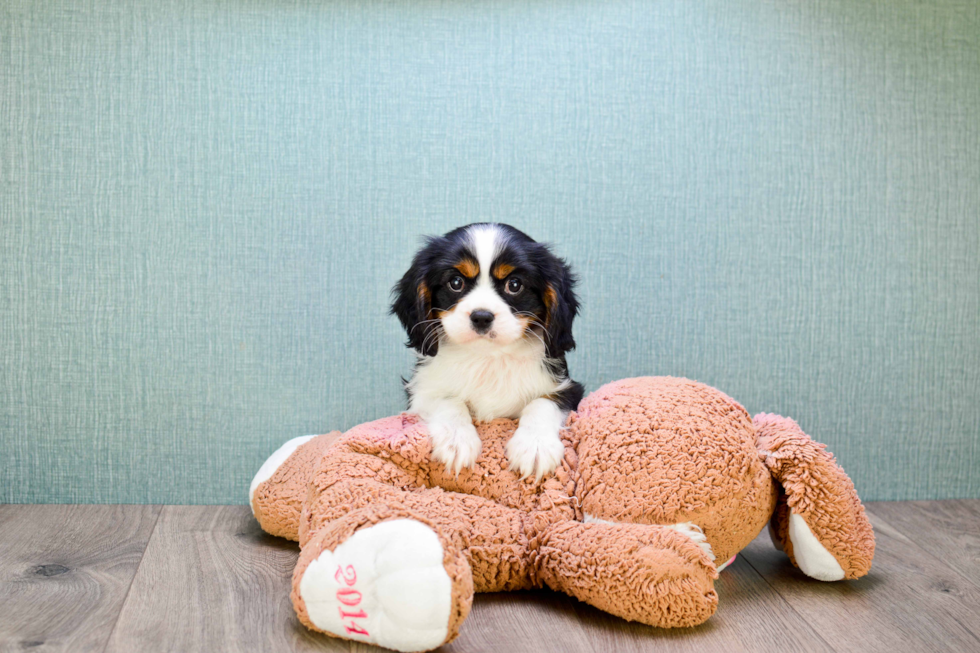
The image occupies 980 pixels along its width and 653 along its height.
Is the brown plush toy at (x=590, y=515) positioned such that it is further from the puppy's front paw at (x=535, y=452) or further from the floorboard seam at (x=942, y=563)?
the floorboard seam at (x=942, y=563)

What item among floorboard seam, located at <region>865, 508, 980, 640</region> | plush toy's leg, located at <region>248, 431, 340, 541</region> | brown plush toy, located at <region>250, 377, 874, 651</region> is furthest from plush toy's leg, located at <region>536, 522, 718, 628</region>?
plush toy's leg, located at <region>248, 431, 340, 541</region>

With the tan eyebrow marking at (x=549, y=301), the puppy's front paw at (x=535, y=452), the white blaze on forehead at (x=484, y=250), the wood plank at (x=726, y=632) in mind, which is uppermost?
the white blaze on forehead at (x=484, y=250)

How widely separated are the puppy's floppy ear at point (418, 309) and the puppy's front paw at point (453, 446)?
0.20 metres

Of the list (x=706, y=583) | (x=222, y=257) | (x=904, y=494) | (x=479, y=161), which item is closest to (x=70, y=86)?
(x=222, y=257)

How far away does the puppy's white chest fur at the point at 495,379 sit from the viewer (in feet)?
5.97

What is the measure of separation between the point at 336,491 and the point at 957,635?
117 cm

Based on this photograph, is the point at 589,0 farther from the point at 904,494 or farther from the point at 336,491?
the point at 904,494

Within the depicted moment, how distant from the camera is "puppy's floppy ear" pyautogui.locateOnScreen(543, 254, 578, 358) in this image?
1750mm

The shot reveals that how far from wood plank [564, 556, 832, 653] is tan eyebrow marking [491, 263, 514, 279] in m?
0.68

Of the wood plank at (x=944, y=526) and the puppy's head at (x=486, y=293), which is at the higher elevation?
the puppy's head at (x=486, y=293)

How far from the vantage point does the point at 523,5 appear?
90.0 inches

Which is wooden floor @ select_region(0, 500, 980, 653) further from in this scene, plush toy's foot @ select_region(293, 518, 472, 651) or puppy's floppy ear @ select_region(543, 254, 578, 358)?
puppy's floppy ear @ select_region(543, 254, 578, 358)

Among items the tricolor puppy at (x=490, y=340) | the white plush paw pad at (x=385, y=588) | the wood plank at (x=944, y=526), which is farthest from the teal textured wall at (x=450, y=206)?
the white plush paw pad at (x=385, y=588)

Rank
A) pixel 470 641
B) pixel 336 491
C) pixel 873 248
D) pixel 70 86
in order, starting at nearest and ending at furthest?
1. pixel 470 641
2. pixel 336 491
3. pixel 70 86
4. pixel 873 248
